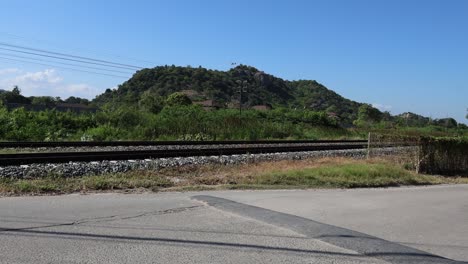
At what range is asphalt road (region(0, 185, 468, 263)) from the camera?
19.5ft

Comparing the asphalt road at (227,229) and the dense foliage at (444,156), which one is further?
the dense foliage at (444,156)

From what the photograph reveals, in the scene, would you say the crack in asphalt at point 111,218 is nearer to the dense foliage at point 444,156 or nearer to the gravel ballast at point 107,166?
the gravel ballast at point 107,166

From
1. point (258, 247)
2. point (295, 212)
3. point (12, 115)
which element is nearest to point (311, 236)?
point (258, 247)

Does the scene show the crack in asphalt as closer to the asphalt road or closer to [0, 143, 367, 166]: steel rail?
the asphalt road

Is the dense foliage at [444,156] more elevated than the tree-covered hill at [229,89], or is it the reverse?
the tree-covered hill at [229,89]

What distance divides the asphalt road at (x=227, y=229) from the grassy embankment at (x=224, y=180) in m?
1.00

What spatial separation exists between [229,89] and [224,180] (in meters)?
124

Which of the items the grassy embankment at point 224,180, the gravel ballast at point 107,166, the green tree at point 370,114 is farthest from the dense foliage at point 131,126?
the green tree at point 370,114

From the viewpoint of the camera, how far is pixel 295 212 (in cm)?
881

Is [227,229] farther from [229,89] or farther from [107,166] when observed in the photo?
[229,89]

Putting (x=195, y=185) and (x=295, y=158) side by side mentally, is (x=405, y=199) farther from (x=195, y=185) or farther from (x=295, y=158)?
(x=295, y=158)

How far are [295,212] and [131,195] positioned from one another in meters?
3.36

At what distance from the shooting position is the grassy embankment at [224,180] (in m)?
10.6

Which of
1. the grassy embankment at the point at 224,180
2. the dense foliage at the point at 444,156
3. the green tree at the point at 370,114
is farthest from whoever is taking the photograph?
the green tree at the point at 370,114
